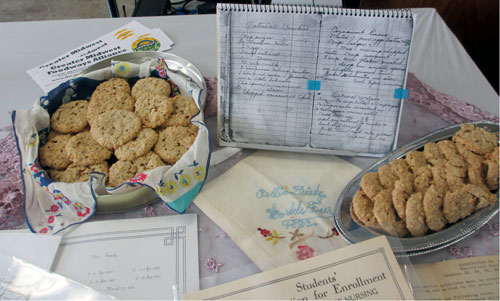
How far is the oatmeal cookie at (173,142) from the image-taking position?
664mm

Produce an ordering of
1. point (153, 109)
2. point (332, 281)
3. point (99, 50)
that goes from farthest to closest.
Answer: point (99, 50), point (153, 109), point (332, 281)

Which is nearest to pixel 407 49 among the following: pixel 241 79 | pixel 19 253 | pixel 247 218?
pixel 241 79

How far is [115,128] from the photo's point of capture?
2.27 feet

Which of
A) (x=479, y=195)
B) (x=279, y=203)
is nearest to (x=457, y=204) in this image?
(x=479, y=195)

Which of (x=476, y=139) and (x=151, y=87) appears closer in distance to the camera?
(x=476, y=139)

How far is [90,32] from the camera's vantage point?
3.50ft

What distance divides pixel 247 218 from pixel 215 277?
0.38ft

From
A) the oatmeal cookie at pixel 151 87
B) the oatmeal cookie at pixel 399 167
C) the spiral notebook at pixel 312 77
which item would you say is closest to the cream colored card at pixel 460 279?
the oatmeal cookie at pixel 399 167

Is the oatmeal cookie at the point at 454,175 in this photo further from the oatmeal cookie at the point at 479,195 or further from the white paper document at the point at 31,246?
the white paper document at the point at 31,246

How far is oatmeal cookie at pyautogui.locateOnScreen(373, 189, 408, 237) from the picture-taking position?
549mm

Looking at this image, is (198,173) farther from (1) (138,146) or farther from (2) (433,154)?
(2) (433,154)

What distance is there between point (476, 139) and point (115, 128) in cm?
63

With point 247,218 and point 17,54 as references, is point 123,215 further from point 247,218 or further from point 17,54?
point 17,54

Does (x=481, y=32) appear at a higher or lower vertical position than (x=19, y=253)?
higher
